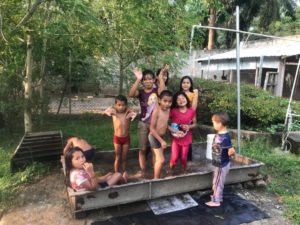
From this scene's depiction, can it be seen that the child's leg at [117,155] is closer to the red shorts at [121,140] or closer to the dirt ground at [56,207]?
the red shorts at [121,140]

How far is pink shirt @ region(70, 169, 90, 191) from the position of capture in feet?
13.2

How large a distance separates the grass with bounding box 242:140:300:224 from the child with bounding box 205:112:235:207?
0.91 metres

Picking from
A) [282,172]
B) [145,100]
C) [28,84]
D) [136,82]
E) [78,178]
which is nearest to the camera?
[78,178]

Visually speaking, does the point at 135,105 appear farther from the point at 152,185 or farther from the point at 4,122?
the point at 152,185

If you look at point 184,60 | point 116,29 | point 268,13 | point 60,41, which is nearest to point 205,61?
point 268,13

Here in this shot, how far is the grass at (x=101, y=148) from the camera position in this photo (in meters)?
4.82

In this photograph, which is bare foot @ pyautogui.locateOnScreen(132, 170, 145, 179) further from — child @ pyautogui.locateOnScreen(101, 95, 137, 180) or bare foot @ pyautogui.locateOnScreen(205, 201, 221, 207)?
bare foot @ pyautogui.locateOnScreen(205, 201, 221, 207)

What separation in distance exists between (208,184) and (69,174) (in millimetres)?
1923

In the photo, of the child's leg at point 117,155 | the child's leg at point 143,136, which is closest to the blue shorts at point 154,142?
the child's leg at point 143,136

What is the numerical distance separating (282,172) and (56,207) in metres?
3.92

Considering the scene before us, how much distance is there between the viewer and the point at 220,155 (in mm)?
4496

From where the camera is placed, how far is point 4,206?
14.7 ft

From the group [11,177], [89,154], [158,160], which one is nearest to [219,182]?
[158,160]

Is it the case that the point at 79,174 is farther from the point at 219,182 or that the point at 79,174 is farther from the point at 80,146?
the point at 219,182
